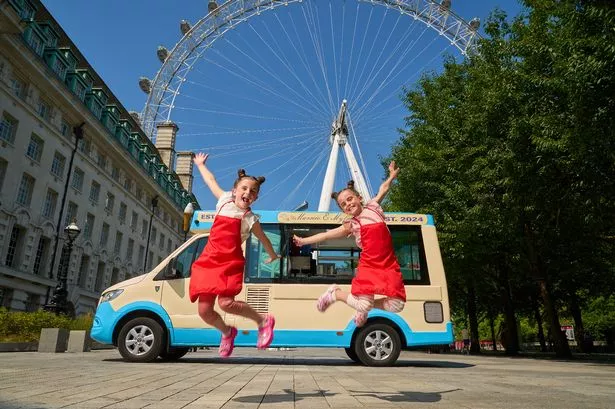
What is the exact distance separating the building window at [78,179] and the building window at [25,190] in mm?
4960

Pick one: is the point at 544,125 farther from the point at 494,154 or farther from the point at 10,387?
the point at 10,387

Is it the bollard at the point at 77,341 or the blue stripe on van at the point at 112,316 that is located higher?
the blue stripe on van at the point at 112,316

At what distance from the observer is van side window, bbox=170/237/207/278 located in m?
10.5

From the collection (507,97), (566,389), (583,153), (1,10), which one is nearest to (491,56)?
(507,97)

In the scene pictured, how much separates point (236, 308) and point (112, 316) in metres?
6.99

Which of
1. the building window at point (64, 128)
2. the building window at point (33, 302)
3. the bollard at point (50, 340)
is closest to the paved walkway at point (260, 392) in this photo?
the bollard at point (50, 340)

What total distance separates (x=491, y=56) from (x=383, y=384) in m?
13.6

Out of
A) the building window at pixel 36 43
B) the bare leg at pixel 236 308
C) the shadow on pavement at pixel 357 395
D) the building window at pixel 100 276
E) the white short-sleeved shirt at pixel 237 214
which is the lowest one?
the shadow on pavement at pixel 357 395

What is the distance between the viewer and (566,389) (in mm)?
6832

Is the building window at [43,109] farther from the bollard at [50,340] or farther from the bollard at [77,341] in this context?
the bollard at [50,340]

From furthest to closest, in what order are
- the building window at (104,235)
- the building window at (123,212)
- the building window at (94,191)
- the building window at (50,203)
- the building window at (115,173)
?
1. the building window at (123,212)
2. the building window at (115,173)
3. the building window at (104,235)
4. the building window at (94,191)
5. the building window at (50,203)

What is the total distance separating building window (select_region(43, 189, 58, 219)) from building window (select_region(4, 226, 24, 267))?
111 inches

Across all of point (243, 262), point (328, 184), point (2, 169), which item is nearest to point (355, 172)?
point (328, 184)

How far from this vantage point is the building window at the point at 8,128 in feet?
86.8
